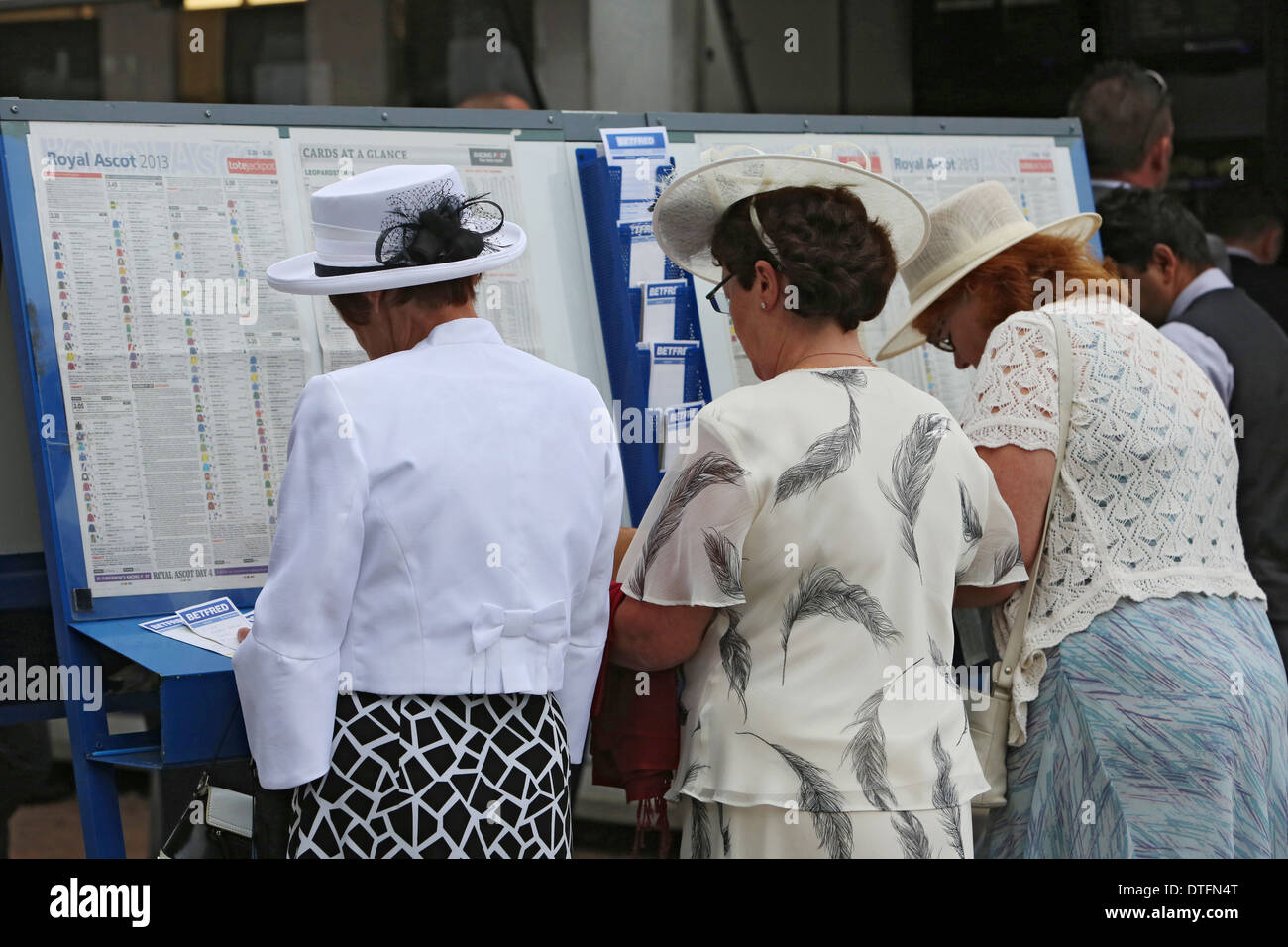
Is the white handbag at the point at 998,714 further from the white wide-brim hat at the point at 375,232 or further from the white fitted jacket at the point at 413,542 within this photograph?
the white wide-brim hat at the point at 375,232

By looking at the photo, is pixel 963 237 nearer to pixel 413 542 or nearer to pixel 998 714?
pixel 998 714

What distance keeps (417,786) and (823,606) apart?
633mm

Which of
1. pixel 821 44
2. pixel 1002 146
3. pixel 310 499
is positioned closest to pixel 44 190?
pixel 310 499

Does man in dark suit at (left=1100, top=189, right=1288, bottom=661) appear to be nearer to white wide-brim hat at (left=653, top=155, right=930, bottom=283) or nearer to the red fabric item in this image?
white wide-brim hat at (left=653, top=155, right=930, bottom=283)

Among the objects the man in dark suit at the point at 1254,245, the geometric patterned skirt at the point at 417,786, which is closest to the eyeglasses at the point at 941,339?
the geometric patterned skirt at the point at 417,786

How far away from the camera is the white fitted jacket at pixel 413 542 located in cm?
183

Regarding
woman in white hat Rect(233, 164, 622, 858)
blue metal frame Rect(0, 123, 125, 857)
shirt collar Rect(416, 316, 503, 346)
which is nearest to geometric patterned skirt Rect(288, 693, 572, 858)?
woman in white hat Rect(233, 164, 622, 858)

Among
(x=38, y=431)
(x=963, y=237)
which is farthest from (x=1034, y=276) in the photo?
(x=38, y=431)

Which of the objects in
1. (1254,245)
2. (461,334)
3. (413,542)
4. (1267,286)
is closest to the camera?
(413,542)

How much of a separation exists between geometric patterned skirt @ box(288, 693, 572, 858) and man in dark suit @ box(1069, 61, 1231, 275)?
2.80m

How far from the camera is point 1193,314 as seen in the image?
11.0 ft

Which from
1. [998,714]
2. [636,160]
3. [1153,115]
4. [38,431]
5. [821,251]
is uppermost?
[1153,115]

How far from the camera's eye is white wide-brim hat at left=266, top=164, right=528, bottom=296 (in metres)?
1.99

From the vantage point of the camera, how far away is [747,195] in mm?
2209
